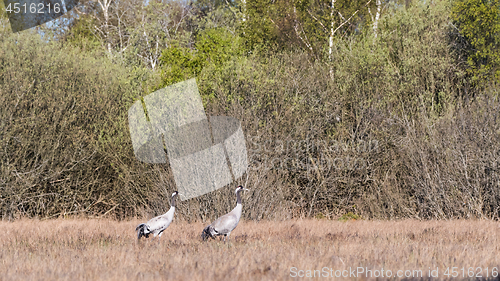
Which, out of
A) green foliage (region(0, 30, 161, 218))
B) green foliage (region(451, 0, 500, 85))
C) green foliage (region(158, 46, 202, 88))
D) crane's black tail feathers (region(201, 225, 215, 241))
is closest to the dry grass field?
crane's black tail feathers (region(201, 225, 215, 241))

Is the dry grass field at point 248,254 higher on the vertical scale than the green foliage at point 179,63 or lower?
lower

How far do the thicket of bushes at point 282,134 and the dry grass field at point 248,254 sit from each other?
12.5 ft

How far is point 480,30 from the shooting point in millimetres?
17969

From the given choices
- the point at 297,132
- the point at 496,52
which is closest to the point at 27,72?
the point at 297,132

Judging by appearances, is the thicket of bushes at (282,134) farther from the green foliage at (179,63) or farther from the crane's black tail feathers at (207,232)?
the crane's black tail feathers at (207,232)

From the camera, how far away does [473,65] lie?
57.2 feet

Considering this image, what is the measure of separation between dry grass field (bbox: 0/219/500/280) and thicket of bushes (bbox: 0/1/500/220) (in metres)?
3.80

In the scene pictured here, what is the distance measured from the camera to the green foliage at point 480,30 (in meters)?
17.5

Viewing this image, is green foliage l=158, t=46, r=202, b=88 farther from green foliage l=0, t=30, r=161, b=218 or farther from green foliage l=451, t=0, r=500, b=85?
green foliage l=451, t=0, r=500, b=85

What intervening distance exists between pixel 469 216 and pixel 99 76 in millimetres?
12104

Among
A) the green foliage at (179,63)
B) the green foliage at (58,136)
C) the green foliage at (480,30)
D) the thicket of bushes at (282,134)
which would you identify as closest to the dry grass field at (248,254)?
the thicket of bushes at (282,134)

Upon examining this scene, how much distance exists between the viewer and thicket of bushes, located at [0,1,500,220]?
13.0 meters

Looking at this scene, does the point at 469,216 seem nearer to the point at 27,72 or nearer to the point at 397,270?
the point at 397,270

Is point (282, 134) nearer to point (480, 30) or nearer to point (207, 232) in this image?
point (207, 232)
